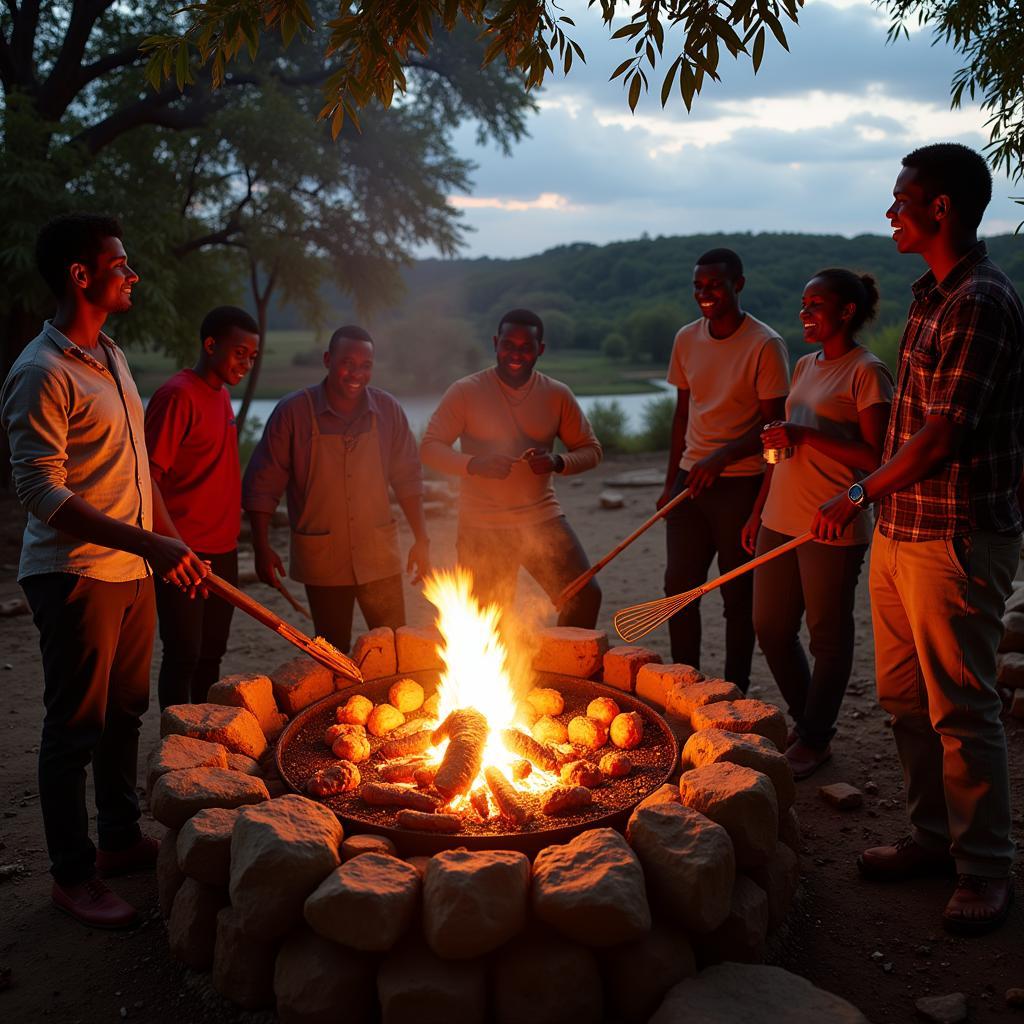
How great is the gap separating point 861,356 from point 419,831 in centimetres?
237

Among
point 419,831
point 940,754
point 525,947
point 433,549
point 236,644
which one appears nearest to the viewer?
point 525,947

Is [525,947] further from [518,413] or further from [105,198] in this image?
[105,198]

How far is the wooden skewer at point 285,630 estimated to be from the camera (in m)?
2.83

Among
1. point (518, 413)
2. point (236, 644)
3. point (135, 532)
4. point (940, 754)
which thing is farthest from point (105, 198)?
point (940, 754)

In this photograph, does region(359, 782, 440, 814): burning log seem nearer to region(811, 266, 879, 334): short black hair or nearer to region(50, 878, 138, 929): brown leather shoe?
region(50, 878, 138, 929): brown leather shoe

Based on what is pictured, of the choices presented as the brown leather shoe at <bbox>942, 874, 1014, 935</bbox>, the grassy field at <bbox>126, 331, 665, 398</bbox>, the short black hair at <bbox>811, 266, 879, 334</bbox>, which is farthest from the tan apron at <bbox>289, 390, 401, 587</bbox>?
the grassy field at <bbox>126, 331, 665, 398</bbox>

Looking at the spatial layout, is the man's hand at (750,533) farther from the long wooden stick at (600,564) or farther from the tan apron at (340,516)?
the tan apron at (340,516)

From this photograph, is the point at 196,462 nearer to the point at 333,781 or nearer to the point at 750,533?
the point at 333,781

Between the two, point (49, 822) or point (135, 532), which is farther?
point (49, 822)

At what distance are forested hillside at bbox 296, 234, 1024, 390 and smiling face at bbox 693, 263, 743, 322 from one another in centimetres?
1338

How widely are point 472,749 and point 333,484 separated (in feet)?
5.03

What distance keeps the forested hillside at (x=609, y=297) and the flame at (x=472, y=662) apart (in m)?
13.5

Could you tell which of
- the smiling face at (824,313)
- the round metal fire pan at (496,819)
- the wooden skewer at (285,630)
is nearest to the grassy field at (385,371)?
the smiling face at (824,313)

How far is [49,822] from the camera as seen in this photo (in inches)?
107
